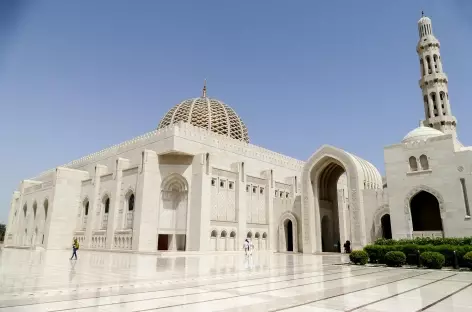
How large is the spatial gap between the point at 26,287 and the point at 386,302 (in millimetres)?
7652

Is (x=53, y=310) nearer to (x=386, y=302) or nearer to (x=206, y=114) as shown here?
(x=386, y=302)

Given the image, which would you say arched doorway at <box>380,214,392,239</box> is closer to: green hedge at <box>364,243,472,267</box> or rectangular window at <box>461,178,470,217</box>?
rectangular window at <box>461,178,470,217</box>

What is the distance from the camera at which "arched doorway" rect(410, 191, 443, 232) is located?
21203 mm

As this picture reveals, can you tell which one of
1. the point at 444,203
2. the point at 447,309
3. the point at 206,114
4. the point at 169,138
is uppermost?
the point at 206,114

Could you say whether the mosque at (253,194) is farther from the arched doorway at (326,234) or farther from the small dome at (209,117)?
the small dome at (209,117)

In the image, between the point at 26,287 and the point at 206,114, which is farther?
the point at 206,114

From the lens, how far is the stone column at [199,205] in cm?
2342

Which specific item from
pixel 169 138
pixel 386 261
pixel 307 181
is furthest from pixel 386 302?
pixel 169 138

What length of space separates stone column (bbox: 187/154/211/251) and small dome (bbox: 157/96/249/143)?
10.1 meters

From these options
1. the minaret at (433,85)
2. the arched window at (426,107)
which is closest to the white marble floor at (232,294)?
the minaret at (433,85)

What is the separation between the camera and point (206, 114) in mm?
35594

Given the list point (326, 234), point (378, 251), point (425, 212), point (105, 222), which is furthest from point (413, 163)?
point (105, 222)

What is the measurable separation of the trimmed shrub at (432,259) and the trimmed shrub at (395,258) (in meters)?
0.70

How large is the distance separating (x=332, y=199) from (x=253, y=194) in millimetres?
7000
